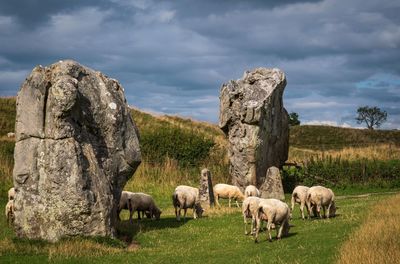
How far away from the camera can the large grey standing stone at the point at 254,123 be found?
39188mm

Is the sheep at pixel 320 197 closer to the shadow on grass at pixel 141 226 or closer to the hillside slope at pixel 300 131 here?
the shadow on grass at pixel 141 226

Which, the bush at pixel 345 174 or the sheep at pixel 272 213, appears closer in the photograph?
the sheep at pixel 272 213

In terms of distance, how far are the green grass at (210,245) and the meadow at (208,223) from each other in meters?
0.03

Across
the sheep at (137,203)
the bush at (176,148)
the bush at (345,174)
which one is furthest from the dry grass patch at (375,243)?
the bush at (176,148)

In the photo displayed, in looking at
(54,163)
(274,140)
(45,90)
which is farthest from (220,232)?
(274,140)

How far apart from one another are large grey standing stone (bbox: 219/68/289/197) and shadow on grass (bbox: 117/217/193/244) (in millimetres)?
12601

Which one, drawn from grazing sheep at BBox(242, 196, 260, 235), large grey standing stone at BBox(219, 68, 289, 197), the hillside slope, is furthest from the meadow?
the hillside slope

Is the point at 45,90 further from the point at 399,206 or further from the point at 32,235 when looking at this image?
the point at 399,206

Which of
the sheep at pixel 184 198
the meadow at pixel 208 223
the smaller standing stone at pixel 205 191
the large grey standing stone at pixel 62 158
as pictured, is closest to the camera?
the meadow at pixel 208 223

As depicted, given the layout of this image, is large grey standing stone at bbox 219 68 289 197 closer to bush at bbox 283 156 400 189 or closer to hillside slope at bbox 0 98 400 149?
bush at bbox 283 156 400 189

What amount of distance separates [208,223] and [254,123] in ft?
51.9

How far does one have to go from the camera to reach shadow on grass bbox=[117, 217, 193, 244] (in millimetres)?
22241

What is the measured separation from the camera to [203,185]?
32.2 metres

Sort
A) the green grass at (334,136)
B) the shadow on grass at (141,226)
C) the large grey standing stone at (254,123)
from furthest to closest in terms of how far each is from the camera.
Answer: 1. the green grass at (334,136)
2. the large grey standing stone at (254,123)
3. the shadow on grass at (141,226)
